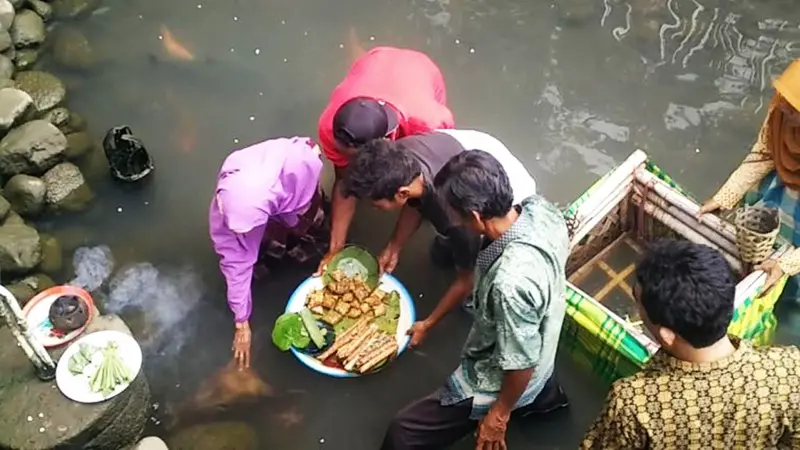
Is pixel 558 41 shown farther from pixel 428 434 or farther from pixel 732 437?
pixel 732 437

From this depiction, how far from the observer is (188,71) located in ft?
19.7

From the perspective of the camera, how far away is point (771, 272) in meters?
3.73

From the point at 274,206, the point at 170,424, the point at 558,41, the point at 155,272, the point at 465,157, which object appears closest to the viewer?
the point at 465,157

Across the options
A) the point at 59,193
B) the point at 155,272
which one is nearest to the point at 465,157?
the point at 155,272

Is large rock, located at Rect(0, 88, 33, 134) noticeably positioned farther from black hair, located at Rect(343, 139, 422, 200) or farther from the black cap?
black hair, located at Rect(343, 139, 422, 200)

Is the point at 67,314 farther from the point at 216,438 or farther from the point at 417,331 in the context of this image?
the point at 417,331

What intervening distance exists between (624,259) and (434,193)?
130 cm

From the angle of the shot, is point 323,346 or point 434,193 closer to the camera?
point 434,193

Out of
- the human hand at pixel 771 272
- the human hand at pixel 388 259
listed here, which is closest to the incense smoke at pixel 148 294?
the human hand at pixel 388 259

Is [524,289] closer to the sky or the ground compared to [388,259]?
closer to the sky

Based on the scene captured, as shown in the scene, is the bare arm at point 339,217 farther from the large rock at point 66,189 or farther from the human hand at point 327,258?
the large rock at point 66,189

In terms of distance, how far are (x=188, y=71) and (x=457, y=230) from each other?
113 inches

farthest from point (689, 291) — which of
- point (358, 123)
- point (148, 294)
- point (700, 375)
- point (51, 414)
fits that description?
point (148, 294)

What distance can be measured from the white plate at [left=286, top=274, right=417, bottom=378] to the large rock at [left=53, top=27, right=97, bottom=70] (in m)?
2.49
